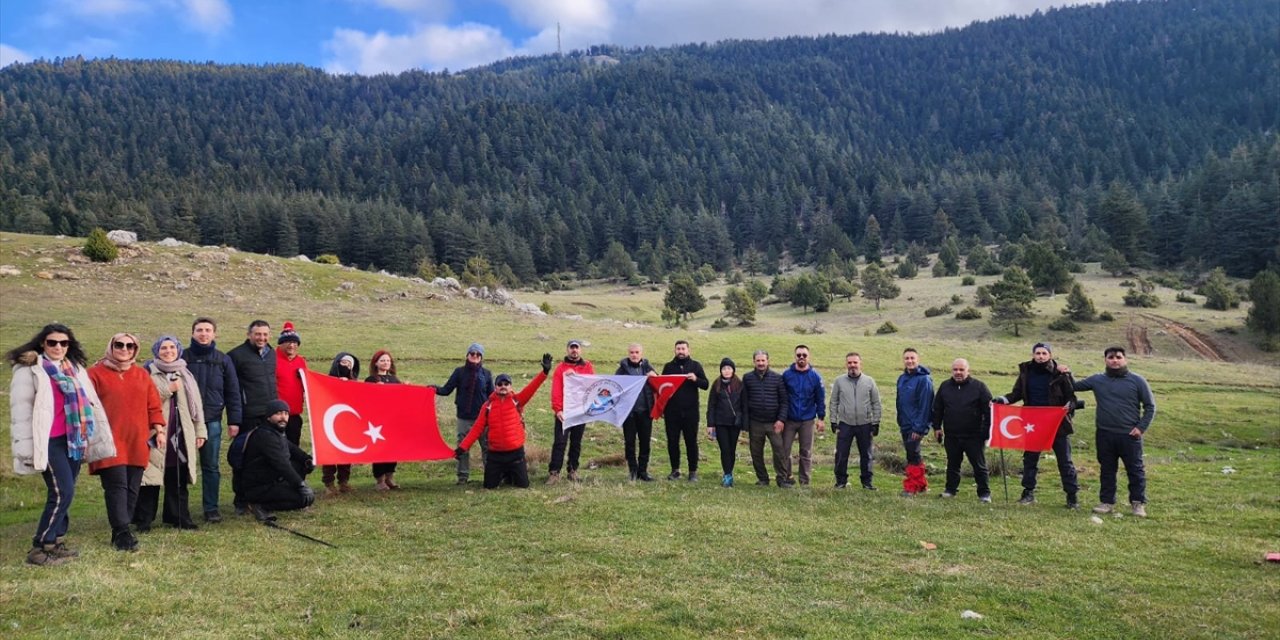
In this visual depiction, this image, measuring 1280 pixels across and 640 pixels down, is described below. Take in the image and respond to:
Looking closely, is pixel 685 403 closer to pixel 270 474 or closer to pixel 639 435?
pixel 639 435

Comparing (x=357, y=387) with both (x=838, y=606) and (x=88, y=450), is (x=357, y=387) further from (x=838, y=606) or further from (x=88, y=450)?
(x=838, y=606)

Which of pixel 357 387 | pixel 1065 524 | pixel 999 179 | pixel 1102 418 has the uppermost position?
pixel 999 179

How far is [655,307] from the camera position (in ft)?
277

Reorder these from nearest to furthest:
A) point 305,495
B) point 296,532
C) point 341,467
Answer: point 296,532, point 305,495, point 341,467

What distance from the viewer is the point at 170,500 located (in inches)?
400

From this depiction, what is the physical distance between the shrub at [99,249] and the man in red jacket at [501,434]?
49262mm

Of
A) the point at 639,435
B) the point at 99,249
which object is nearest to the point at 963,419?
the point at 639,435

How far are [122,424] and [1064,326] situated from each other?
2659 inches

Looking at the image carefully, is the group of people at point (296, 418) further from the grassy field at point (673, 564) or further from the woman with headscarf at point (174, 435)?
the grassy field at point (673, 564)

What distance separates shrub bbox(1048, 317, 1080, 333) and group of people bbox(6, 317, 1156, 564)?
55590 mm

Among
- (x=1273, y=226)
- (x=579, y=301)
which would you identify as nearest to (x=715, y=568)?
(x=579, y=301)

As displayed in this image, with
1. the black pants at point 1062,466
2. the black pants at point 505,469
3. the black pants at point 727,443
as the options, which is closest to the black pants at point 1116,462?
the black pants at point 1062,466

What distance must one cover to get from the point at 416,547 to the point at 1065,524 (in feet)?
30.7

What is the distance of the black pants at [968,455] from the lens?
516 inches
